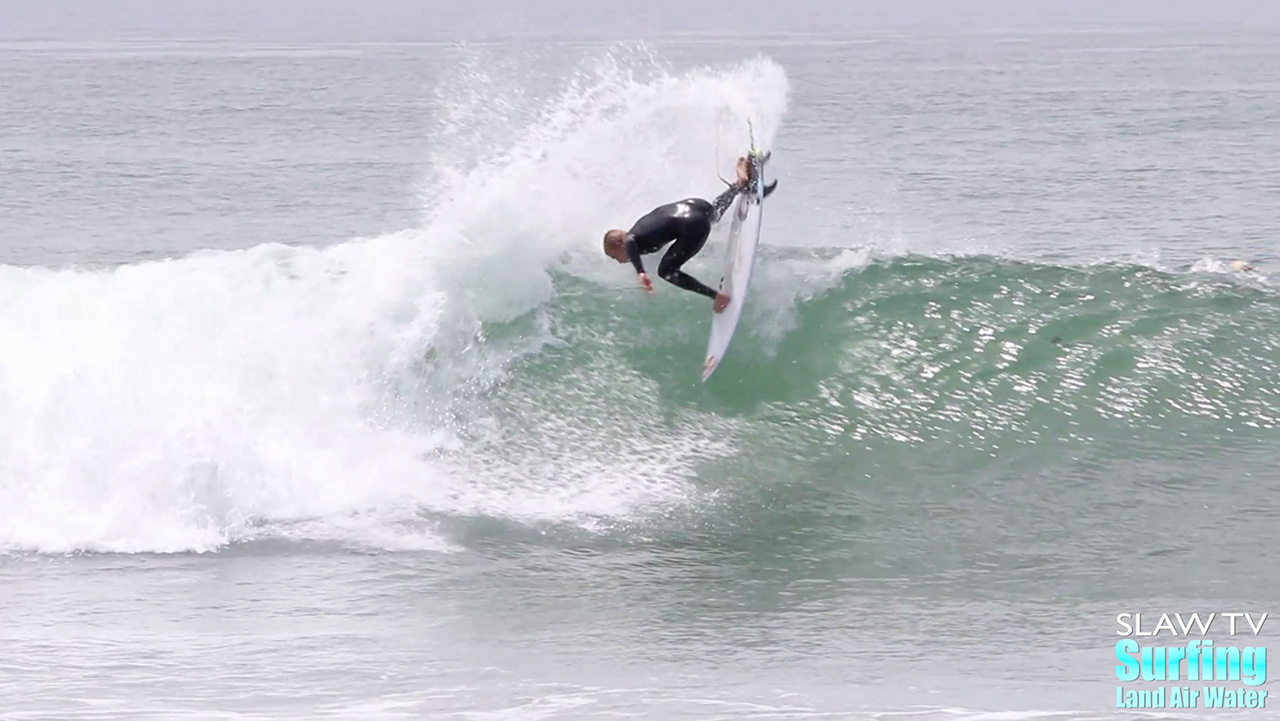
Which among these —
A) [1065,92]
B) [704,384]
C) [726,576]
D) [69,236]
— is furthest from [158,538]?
A: [1065,92]

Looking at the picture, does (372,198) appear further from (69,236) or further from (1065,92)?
(1065,92)

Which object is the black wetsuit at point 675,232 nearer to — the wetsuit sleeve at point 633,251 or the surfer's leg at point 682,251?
the surfer's leg at point 682,251

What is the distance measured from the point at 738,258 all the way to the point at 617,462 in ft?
5.82

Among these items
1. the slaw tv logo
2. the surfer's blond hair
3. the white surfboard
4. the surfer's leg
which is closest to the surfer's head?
the surfer's blond hair

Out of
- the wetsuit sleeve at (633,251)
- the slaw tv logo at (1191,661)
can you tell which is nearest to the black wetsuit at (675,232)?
the wetsuit sleeve at (633,251)

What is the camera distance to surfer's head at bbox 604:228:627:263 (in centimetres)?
980

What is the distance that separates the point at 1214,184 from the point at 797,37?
45248 mm

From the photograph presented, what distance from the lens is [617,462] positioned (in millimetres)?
10562

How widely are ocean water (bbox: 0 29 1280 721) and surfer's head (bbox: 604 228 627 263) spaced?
1522 millimetres

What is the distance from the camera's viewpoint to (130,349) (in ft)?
38.1

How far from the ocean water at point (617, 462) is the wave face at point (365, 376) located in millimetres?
34

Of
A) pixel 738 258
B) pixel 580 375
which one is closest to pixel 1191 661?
pixel 738 258

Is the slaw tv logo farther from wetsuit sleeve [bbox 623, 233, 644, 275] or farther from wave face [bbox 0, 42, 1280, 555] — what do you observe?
wetsuit sleeve [bbox 623, 233, 644, 275]

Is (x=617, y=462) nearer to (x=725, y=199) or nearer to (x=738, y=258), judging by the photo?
(x=738, y=258)
